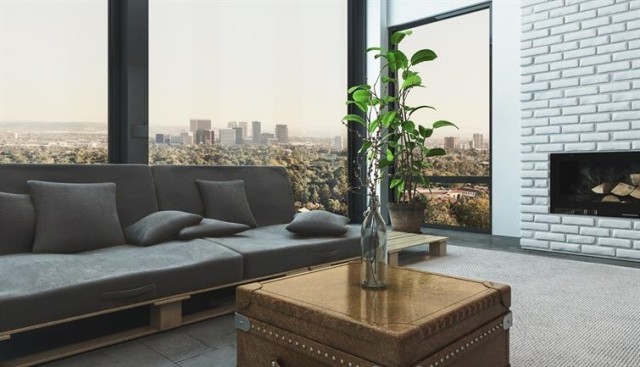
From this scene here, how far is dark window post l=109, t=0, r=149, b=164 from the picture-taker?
3670 millimetres

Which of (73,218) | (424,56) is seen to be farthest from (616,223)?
(73,218)

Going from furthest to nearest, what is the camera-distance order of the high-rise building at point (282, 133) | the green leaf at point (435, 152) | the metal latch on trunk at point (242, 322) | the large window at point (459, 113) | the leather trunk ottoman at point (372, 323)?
the large window at point (459, 113)
the high-rise building at point (282, 133)
the green leaf at point (435, 152)
the metal latch on trunk at point (242, 322)
the leather trunk ottoman at point (372, 323)

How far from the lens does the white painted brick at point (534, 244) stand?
4.34 metres

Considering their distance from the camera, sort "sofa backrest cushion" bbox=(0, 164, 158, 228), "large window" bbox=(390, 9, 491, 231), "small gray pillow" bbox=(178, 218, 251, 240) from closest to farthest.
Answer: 1. "sofa backrest cushion" bbox=(0, 164, 158, 228)
2. "small gray pillow" bbox=(178, 218, 251, 240)
3. "large window" bbox=(390, 9, 491, 231)

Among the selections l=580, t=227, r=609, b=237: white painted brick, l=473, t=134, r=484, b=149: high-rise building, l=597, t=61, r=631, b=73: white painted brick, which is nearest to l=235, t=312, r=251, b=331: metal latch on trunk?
l=580, t=227, r=609, b=237: white painted brick

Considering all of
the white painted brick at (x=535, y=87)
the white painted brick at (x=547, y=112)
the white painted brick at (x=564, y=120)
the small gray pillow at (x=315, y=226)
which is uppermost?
the white painted brick at (x=535, y=87)

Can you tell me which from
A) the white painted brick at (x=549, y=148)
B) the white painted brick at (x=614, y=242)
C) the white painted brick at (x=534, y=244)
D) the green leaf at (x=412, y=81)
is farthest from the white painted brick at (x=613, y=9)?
the white painted brick at (x=534, y=244)

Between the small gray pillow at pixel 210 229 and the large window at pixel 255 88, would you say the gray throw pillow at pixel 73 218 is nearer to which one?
the small gray pillow at pixel 210 229

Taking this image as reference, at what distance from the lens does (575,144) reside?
4160 millimetres

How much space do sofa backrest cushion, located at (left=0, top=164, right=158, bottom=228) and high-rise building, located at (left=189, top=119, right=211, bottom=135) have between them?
1261mm

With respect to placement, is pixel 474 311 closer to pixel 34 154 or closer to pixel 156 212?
pixel 156 212

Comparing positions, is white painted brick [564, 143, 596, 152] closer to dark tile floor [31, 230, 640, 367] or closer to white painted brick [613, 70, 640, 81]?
white painted brick [613, 70, 640, 81]

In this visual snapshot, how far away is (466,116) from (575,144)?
1631 millimetres

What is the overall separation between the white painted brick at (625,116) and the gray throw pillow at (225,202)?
10.1 ft
